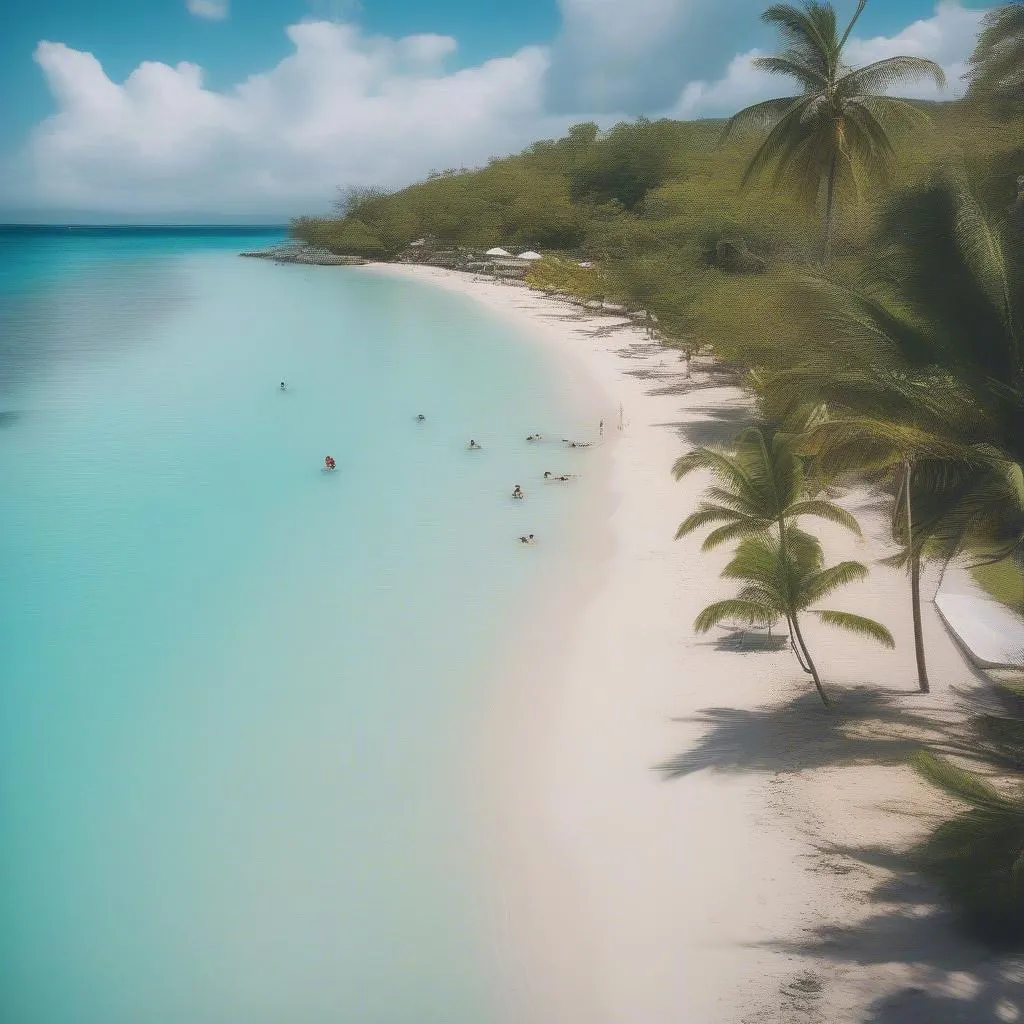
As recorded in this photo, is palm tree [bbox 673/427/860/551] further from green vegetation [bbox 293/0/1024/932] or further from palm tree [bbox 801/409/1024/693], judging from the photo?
palm tree [bbox 801/409/1024/693]

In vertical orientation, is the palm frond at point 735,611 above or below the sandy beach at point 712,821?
above

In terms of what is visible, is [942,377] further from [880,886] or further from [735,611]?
[880,886]

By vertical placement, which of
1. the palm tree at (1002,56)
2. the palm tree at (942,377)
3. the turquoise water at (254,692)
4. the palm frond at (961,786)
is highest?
the palm tree at (1002,56)

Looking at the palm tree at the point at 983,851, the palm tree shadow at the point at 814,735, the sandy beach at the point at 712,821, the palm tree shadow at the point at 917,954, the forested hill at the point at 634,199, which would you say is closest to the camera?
the palm tree at the point at 983,851

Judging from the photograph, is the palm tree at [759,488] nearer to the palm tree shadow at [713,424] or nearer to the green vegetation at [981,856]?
the green vegetation at [981,856]

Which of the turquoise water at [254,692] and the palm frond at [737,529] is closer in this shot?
the turquoise water at [254,692]

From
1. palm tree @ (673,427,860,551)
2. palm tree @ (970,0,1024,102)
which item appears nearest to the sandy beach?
palm tree @ (673,427,860,551)

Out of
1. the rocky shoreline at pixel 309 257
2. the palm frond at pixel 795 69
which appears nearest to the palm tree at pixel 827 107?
the palm frond at pixel 795 69

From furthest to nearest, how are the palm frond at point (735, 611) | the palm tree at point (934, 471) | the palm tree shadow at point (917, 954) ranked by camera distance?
1. the palm frond at point (735, 611)
2. the palm tree at point (934, 471)
3. the palm tree shadow at point (917, 954)

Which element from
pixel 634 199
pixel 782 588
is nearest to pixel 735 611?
pixel 782 588
